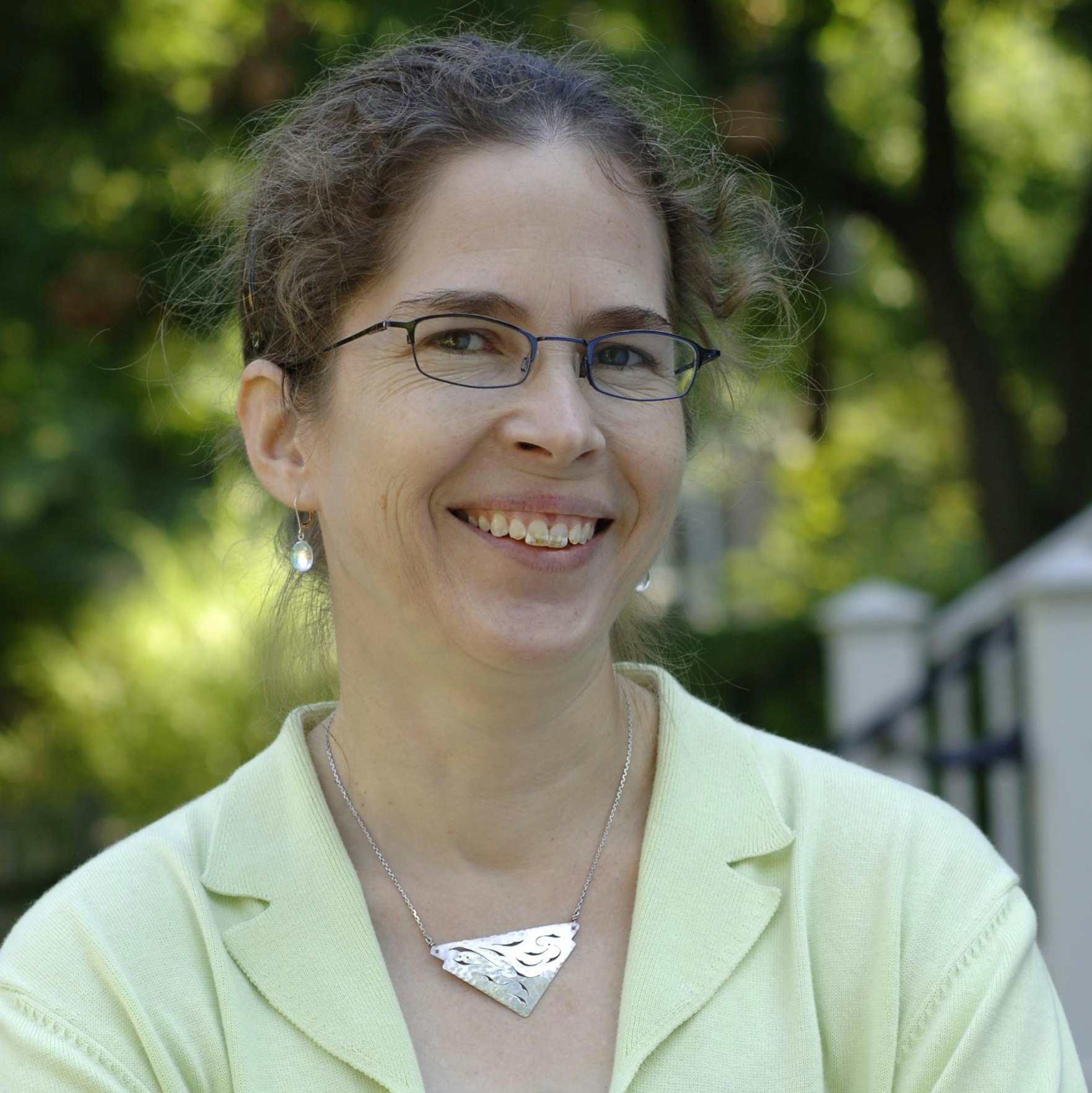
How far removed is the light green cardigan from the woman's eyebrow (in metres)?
0.63

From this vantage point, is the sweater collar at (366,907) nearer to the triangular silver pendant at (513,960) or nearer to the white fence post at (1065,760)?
the triangular silver pendant at (513,960)

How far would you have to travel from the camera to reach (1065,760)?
12.7 ft

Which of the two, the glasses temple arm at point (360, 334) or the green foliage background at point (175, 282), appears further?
the green foliage background at point (175, 282)

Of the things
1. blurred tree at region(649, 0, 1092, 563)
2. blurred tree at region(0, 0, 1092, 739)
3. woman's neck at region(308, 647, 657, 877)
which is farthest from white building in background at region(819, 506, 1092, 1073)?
woman's neck at region(308, 647, 657, 877)

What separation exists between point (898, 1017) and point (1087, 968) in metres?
2.35

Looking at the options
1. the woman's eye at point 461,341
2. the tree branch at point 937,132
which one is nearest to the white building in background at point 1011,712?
the woman's eye at point 461,341

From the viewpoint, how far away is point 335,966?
1722 mm

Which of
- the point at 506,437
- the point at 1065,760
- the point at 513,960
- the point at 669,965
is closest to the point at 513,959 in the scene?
the point at 513,960

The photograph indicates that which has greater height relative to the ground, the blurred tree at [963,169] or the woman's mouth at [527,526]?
the blurred tree at [963,169]

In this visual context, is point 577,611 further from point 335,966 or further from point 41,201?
point 41,201

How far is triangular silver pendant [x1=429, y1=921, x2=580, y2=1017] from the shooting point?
1.72 metres

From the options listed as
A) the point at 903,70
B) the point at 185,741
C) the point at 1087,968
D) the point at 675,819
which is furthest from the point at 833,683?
the point at 903,70

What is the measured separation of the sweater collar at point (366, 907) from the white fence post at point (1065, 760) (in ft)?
6.78

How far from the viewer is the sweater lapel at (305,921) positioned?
64.9 inches
